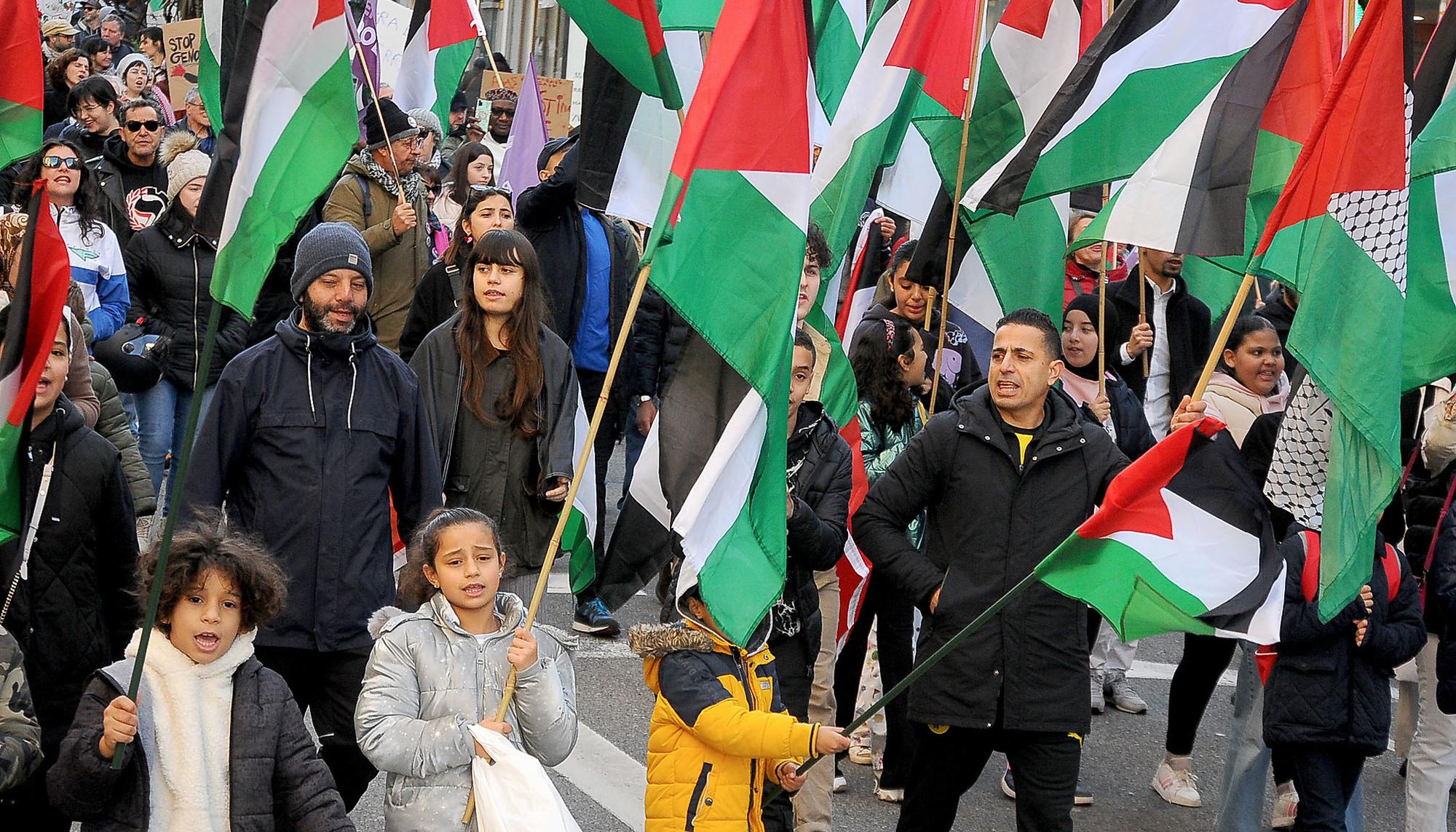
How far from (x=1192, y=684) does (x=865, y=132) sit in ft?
8.67

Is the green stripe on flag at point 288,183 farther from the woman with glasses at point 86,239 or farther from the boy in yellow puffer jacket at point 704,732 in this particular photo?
the woman with glasses at point 86,239

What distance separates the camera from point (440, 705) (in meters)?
4.31

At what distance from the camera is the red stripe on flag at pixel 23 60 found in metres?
5.13

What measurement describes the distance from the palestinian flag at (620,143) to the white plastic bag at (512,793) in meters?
1.83

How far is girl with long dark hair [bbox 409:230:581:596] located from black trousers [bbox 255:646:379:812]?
0.80 meters

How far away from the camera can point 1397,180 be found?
4742mm

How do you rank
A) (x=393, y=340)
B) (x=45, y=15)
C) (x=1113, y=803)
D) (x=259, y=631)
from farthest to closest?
(x=45, y=15) → (x=393, y=340) → (x=1113, y=803) → (x=259, y=631)

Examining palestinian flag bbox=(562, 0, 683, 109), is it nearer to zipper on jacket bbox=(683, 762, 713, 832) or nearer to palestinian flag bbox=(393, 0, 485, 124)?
zipper on jacket bbox=(683, 762, 713, 832)

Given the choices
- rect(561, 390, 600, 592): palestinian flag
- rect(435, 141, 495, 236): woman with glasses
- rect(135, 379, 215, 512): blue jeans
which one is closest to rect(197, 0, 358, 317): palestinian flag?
rect(561, 390, 600, 592): palestinian flag

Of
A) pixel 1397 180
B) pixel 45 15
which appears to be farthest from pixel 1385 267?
pixel 45 15

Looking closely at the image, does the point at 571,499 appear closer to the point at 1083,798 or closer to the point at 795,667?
the point at 795,667

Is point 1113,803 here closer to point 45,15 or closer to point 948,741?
point 948,741

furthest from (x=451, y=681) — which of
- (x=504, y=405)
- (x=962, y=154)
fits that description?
(x=962, y=154)

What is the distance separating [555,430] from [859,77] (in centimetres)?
196
